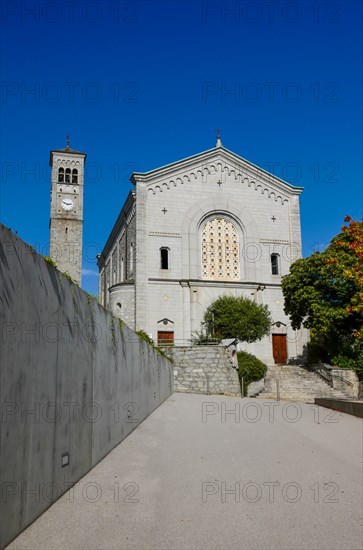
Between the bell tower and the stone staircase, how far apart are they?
1984 cm

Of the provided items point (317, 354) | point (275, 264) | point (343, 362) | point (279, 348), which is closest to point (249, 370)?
point (343, 362)

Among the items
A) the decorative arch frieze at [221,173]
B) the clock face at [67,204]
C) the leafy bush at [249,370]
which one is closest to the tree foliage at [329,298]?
the leafy bush at [249,370]

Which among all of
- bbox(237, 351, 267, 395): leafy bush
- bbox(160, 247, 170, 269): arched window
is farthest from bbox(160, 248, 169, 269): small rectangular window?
bbox(237, 351, 267, 395): leafy bush

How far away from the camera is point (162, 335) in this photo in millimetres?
35844

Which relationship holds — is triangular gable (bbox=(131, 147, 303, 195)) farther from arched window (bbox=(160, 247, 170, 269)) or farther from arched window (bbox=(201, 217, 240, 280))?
arched window (bbox=(160, 247, 170, 269))

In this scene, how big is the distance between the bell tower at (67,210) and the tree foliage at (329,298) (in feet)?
62.2

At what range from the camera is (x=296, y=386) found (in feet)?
95.2

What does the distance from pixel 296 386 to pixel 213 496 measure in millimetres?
23223

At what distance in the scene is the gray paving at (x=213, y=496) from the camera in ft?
17.2

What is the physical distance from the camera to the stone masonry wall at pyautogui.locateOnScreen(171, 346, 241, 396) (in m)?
27.6

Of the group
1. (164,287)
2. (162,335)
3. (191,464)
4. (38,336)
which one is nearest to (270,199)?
(164,287)

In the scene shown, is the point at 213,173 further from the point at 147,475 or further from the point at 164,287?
the point at 147,475

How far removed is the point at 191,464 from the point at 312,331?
75.1ft

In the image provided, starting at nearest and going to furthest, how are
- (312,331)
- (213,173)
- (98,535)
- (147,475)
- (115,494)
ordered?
1. (98,535)
2. (115,494)
3. (147,475)
4. (312,331)
5. (213,173)
